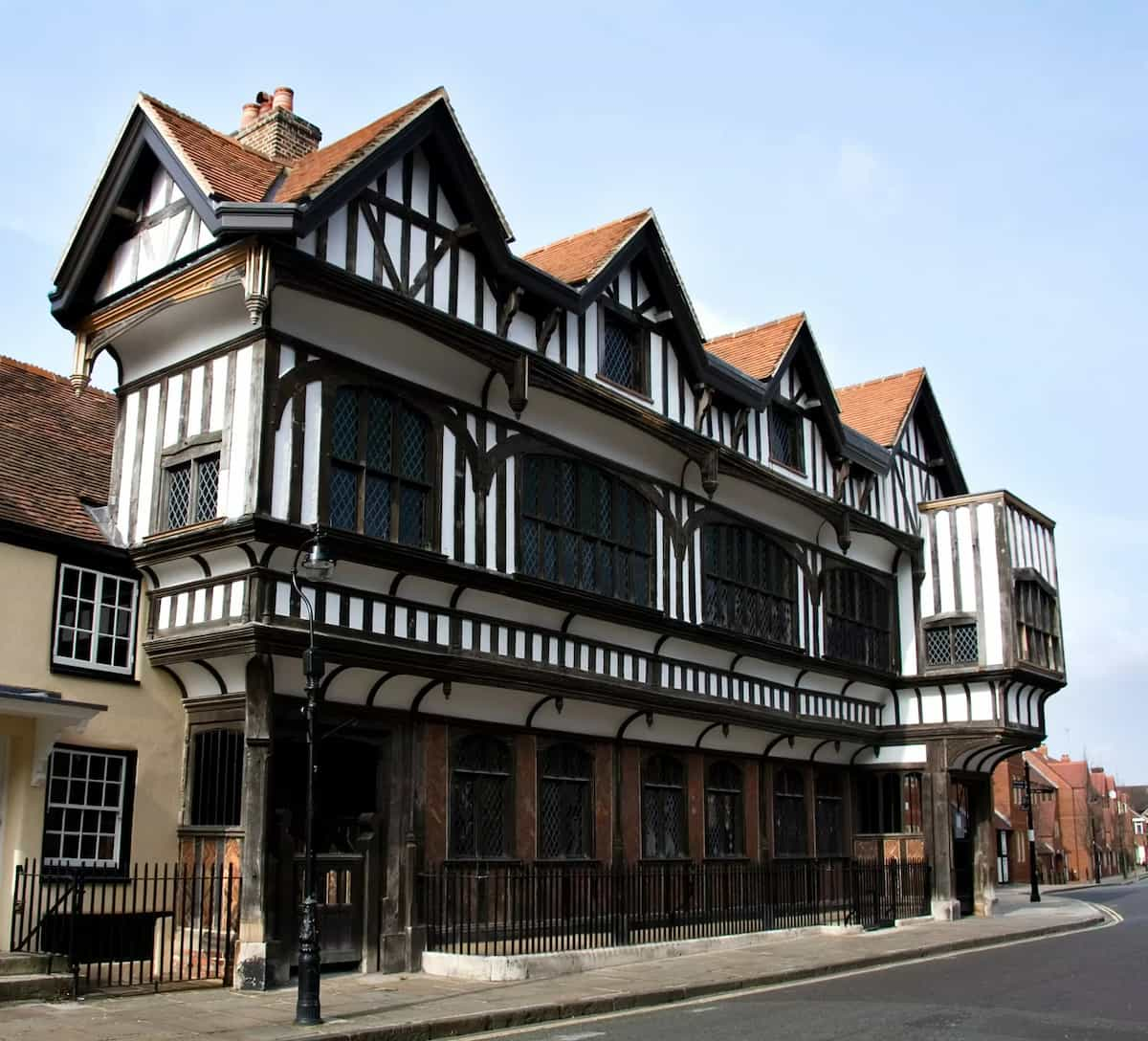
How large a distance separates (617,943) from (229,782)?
21.3ft

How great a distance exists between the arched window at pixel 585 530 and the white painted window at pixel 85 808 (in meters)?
6.07

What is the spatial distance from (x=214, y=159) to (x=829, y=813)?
58.5 feet

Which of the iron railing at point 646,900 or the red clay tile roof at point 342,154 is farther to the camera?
the iron railing at point 646,900

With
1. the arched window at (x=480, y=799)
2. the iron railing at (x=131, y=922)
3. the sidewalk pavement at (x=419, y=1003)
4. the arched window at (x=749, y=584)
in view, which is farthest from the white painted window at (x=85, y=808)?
the arched window at (x=749, y=584)

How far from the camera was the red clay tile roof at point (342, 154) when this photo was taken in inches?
599

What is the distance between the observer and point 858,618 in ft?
89.5

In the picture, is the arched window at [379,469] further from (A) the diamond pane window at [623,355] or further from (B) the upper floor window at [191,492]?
(A) the diamond pane window at [623,355]

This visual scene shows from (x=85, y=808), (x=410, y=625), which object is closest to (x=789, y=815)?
(x=410, y=625)

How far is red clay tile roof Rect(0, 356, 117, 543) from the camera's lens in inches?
631

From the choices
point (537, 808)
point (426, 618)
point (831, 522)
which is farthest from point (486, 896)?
point (831, 522)

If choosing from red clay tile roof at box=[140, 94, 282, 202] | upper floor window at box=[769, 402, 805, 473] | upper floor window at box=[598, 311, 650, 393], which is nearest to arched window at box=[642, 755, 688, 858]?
upper floor window at box=[598, 311, 650, 393]

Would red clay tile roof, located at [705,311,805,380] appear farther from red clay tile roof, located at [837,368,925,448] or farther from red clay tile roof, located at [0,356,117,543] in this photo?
red clay tile roof, located at [0,356,117,543]

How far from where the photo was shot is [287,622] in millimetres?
14797

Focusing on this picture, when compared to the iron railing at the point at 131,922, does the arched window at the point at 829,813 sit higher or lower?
higher
